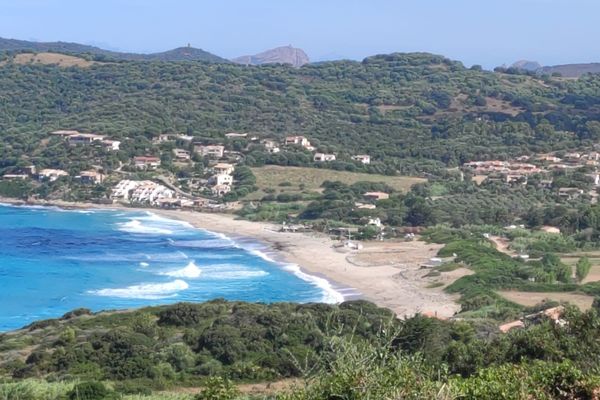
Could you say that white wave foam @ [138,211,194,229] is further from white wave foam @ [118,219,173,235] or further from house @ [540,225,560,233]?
house @ [540,225,560,233]

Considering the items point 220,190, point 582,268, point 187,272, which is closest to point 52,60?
point 220,190

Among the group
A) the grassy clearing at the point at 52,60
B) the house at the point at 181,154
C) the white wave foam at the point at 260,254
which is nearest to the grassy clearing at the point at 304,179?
the house at the point at 181,154

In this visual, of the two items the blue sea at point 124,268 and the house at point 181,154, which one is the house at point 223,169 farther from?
the blue sea at point 124,268

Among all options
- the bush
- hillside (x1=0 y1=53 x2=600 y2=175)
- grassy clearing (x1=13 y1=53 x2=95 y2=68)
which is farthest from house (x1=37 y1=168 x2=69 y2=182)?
the bush

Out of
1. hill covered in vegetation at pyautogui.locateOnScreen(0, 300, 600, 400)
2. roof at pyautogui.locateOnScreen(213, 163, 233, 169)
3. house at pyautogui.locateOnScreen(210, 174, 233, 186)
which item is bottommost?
house at pyautogui.locateOnScreen(210, 174, 233, 186)

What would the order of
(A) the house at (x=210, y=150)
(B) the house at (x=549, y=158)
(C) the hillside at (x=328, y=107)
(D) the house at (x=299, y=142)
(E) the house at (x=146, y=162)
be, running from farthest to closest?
(C) the hillside at (x=328, y=107) → (D) the house at (x=299, y=142) → (A) the house at (x=210, y=150) → (B) the house at (x=549, y=158) → (E) the house at (x=146, y=162)

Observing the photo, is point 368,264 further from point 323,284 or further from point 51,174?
point 51,174

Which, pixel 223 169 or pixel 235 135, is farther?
pixel 235 135
